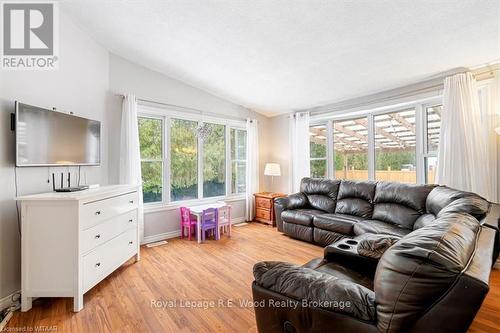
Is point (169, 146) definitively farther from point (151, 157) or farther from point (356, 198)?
point (356, 198)

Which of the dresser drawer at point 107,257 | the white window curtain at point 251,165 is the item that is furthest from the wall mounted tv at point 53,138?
the white window curtain at point 251,165

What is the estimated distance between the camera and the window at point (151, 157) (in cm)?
372

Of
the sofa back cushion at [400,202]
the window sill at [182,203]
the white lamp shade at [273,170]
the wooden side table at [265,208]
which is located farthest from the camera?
the white lamp shade at [273,170]

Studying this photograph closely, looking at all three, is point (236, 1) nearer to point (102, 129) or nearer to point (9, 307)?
point (102, 129)

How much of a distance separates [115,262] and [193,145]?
7.54ft

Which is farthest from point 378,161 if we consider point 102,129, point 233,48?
point 102,129

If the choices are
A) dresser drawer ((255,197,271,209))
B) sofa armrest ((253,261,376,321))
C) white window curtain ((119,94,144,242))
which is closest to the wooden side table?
dresser drawer ((255,197,271,209))

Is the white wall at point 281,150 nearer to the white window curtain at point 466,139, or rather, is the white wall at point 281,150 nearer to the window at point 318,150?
the window at point 318,150

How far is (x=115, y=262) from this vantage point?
8.24 ft

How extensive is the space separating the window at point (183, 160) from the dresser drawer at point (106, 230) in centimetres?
119

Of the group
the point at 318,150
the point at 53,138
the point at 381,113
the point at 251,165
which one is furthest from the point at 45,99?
the point at 381,113

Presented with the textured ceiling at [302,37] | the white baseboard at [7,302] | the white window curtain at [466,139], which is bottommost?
the white baseboard at [7,302]

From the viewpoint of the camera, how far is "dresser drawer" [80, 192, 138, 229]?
2.09m

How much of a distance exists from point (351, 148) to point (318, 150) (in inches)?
26.0
